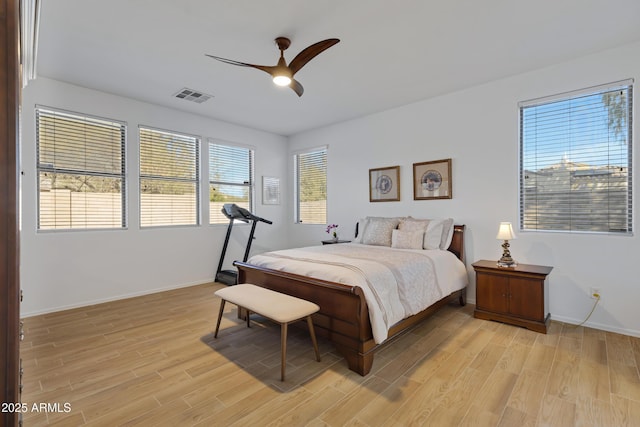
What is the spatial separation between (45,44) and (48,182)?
5.37 ft

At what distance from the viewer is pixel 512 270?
10.2 feet

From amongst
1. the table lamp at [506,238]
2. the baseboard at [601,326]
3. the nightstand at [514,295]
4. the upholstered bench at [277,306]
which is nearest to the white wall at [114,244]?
the upholstered bench at [277,306]

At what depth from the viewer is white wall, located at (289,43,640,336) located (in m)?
2.99

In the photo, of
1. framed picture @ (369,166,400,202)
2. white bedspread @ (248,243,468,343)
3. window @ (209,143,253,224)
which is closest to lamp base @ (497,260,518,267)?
white bedspread @ (248,243,468,343)

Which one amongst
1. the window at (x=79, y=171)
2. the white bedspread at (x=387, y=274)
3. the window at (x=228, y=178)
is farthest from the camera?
the window at (x=228, y=178)

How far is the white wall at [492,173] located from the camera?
2992 mm

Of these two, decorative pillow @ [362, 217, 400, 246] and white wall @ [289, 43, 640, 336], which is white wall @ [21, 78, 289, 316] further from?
decorative pillow @ [362, 217, 400, 246]

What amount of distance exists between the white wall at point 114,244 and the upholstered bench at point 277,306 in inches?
86.4

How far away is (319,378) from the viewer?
2.21m

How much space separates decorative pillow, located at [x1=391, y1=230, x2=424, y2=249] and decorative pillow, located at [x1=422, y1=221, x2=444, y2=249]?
0.24 ft

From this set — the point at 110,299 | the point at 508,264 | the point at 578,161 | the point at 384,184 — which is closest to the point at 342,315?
the point at 508,264

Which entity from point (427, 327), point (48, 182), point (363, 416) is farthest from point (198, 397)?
point (48, 182)

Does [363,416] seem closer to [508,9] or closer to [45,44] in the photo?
[508,9]

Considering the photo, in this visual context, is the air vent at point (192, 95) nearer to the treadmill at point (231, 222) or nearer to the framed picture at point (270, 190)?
the treadmill at point (231, 222)
